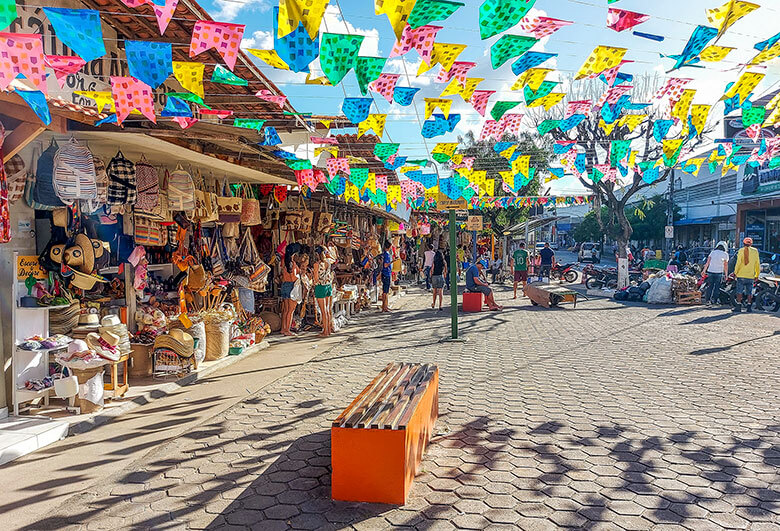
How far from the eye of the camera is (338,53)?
15.1 ft

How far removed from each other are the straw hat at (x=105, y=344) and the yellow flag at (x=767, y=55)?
8.02 meters

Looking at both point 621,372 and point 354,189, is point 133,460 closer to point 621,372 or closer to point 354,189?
point 621,372

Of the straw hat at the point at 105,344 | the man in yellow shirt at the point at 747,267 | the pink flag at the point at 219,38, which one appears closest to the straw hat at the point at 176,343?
the straw hat at the point at 105,344

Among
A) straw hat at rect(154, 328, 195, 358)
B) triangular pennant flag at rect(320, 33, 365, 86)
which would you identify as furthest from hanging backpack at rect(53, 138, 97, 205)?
triangular pennant flag at rect(320, 33, 365, 86)

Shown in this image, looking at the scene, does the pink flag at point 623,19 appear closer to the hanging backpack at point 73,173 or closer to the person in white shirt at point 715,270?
the hanging backpack at point 73,173

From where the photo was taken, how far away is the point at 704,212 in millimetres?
38156

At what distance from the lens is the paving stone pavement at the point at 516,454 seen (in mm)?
3611

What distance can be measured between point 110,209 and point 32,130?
6.38 feet

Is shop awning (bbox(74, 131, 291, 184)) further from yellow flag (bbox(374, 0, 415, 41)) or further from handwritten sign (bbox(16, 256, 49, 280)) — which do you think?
yellow flag (bbox(374, 0, 415, 41))

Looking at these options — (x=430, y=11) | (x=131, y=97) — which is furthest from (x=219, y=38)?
(x=430, y=11)

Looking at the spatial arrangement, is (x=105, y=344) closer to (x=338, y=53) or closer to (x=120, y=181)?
(x=120, y=181)

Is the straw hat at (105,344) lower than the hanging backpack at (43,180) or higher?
lower

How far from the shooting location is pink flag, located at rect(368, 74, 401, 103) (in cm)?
587

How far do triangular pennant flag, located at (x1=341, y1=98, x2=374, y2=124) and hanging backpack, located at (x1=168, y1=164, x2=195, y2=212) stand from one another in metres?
2.52
